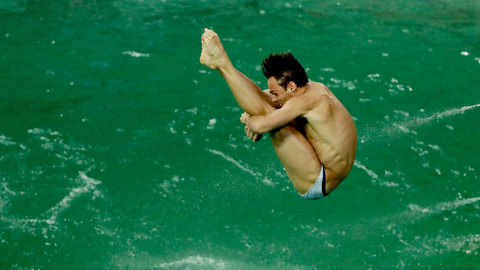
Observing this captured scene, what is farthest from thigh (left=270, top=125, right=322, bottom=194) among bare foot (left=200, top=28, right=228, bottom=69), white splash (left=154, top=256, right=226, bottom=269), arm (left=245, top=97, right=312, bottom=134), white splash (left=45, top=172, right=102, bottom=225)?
white splash (left=45, top=172, right=102, bottom=225)

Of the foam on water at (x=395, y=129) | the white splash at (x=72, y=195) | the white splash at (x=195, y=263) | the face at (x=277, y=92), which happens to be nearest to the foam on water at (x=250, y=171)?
the white splash at (x=195, y=263)

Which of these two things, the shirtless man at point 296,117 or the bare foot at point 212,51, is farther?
the shirtless man at point 296,117

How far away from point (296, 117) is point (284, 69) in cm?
36

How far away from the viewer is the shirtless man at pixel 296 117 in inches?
173

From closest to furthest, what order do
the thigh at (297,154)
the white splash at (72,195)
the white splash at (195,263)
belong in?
the thigh at (297,154)
the white splash at (195,263)
the white splash at (72,195)

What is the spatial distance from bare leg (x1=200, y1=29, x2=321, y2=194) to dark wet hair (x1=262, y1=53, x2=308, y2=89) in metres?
0.16

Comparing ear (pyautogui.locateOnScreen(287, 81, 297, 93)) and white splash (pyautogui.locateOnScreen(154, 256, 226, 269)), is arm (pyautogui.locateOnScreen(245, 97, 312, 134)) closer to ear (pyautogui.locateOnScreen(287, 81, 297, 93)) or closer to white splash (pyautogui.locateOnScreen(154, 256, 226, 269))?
ear (pyautogui.locateOnScreen(287, 81, 297, 93))

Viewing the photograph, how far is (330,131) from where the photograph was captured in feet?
15.3

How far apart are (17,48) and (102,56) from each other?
1.53 meters

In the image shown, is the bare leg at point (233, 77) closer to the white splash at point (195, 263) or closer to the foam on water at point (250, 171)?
the white splash at point (195, 263)

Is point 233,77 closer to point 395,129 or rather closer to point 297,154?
point 297,154

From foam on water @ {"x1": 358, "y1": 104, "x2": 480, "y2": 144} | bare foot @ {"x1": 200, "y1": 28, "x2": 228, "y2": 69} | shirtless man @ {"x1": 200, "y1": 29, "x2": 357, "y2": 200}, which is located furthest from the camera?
foam on water @ {"x1": 358, "y1": 104, "x2": 480, "y2": 144}

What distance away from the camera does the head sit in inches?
174

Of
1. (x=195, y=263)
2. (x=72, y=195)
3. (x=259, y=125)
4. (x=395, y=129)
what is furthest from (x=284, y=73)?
(x=395, y=129)
